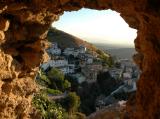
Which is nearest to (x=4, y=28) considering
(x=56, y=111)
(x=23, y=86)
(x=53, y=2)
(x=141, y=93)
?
(x=53, y=2)

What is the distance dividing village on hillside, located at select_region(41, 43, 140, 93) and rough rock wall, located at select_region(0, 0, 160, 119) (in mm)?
50316

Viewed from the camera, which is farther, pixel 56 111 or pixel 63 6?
pixel 56 111

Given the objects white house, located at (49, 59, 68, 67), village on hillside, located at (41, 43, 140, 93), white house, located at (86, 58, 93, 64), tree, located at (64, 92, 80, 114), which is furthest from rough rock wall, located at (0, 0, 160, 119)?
white house, located at (86, 58, 93, 64)

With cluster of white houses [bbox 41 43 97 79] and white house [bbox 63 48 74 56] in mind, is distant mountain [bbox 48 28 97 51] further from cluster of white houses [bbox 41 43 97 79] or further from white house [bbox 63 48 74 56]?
cluster of white houses [bbox 41 43 97 79]

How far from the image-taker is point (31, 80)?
15727 mm

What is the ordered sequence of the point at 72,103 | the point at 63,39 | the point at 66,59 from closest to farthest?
1. the point at 72,103
2. the point at 66,59
3. the point at 63,39

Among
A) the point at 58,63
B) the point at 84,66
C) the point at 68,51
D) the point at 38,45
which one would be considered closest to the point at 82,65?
the point at 84,66

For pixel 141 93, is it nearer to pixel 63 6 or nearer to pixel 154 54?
pixel 154 54

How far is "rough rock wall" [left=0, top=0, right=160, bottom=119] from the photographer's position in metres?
10.6

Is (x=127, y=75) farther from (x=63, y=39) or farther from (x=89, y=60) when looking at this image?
(x=63, y=39)

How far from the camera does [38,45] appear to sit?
1548 centimetres

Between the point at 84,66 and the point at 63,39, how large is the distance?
18.0 metres

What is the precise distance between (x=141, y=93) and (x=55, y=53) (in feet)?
269

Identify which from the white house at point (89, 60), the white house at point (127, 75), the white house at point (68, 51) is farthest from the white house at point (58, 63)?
the white house at point (127, 75)
